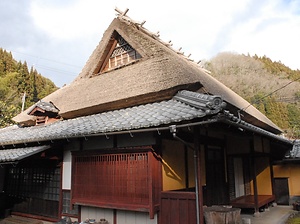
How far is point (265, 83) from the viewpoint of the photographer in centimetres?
4653

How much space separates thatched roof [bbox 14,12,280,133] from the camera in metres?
6.88

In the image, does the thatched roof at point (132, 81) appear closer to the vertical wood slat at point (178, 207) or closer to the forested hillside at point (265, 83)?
the vertical wood slat at point (178, 207)

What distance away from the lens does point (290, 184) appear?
34.1ft

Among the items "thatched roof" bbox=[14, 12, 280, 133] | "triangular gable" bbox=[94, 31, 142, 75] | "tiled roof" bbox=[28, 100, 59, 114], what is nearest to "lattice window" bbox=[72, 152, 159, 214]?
"thatched roof" bbox=[14, 12, 280, 133]

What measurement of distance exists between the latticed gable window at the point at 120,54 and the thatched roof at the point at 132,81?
27cm

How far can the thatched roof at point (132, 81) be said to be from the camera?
6.88 m

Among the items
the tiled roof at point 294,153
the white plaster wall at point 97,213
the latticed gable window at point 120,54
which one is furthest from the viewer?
the tiled roof at point 294,153

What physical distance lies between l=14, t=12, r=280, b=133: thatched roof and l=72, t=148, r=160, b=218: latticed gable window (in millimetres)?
1889

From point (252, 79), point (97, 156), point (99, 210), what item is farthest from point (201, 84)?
point (252, 79)

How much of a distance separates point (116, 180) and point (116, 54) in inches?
215

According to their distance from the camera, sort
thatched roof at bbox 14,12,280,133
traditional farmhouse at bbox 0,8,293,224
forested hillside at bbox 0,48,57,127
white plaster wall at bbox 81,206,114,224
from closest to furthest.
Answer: traditional farmhouse at bbox 0,8,293,224, white plaster wall at bbox 81,206,114,224, thatched roof at bbox 14,12,280,133, forested hillside at bbox 0,48,57,127

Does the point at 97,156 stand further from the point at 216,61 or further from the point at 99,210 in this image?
the point at 216,61

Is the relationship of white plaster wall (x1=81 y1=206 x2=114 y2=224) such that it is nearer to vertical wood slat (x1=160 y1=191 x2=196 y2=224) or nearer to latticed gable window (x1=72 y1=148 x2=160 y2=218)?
latticed gable window (x1=72 y1=148 x2=160 y2=218)

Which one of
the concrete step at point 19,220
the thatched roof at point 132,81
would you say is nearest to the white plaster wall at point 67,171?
the concrete step at point 19,220
